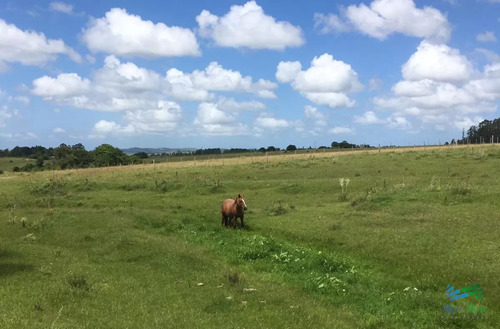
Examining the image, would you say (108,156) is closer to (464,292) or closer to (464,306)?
(464,292)

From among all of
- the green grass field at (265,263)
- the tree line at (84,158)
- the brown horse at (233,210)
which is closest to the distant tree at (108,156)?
the tree line at (84,158)

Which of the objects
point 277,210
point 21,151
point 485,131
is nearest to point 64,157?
point 277,210

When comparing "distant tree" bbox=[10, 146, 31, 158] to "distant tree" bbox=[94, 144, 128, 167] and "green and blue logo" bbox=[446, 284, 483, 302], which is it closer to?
"distant tree" bbox=[94, 144, 128, 167]

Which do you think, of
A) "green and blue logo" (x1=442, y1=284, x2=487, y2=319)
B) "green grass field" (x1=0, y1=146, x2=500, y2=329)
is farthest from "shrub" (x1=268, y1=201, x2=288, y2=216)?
"green and blue logo" (x1=442, y1=284, x2=487, y2=319)

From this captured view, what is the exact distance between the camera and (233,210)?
23.5 m

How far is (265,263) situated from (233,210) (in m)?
7.80

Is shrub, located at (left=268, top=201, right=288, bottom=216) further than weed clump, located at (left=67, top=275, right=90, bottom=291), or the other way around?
shrub, located at (left=268, top=201, right=288, bottom=216)

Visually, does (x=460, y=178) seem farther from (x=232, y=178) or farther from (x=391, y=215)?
(x=232, y=178)

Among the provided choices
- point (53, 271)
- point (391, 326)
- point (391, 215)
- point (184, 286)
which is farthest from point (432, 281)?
point (53, 271)

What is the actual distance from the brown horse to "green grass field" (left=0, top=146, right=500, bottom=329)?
2.62 ft

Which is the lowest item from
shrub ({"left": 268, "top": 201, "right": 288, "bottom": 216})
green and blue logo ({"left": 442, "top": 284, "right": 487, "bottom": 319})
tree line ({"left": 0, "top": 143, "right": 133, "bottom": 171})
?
green and blue logo ({"left": 442, "top": 284, "right": 487, "bottom": 319})

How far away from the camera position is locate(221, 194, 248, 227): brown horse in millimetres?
23214

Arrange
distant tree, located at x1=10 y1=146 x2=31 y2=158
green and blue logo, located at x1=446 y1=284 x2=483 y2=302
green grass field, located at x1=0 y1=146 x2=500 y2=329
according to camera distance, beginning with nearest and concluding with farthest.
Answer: green grass field, located at x1=0 y1=146 x2=500 y2=329 < green and blue logo, located at x1=446 y1=284 x2=483 y2=302 < distant tree, located at x1=10 y1=146 x2=31 y2=158

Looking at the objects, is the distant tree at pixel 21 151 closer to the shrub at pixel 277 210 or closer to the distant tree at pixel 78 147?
the distant tree at pixel 78 147
